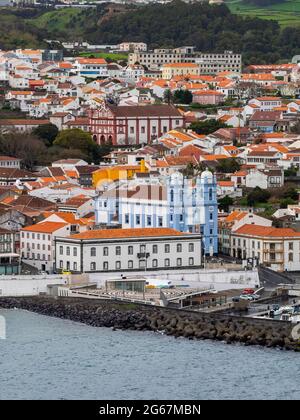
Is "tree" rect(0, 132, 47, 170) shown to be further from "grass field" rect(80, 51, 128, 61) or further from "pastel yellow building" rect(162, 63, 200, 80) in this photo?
"grass field" rect(80, 51, 128, 61)

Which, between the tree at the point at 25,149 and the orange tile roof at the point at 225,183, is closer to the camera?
the orange tile roof at the point at 225,183

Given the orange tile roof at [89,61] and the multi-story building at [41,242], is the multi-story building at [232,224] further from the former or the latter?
the orange tile roof at [89,61]

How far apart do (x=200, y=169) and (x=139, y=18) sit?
82.1 ft

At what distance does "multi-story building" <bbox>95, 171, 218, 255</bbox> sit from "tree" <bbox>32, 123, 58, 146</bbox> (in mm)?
10926

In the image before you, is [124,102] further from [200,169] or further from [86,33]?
[86,33]

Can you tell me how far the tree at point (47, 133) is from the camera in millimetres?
38188

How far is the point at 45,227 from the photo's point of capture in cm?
2620

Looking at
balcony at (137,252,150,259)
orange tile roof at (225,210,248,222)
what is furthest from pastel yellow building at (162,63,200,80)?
balcony at (137,252,150,259)

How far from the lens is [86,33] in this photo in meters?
59.1

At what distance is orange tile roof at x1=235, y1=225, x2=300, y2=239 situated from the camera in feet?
85.4

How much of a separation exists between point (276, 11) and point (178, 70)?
1494 cm

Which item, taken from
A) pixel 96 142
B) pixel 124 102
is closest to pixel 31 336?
pixel 96 142

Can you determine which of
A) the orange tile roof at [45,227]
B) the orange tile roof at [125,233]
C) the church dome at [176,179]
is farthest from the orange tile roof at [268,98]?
the orange tile roof at [125,233]

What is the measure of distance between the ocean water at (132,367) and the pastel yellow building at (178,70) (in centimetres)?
2914
